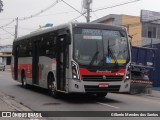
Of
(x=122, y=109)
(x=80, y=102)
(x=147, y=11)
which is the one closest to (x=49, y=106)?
(x=80, y=102)

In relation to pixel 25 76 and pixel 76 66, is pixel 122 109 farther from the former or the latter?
pixel 25 76

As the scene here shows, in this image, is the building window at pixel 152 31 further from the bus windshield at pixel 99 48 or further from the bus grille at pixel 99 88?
the bus grille at pixel 99 88

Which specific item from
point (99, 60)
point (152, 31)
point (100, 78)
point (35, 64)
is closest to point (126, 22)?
point (152, 31)

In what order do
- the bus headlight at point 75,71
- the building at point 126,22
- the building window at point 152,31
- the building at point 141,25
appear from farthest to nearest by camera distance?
1. the building window at point 152,31
2. the building at point 126,22
3. the building at point 141,25
4. the bus headlight at point 75,71

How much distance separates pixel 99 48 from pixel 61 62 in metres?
1.86

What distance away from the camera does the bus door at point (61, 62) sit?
16.1 meters

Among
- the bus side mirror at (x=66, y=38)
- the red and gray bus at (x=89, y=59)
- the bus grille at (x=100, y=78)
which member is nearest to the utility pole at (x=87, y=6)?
the red and gray bus at (x=89, y=59)

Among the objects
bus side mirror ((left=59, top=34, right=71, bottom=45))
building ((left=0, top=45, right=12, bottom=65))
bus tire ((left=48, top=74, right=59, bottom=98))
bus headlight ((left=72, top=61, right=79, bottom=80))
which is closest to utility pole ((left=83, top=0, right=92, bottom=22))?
bus tire ((left=48, top=74, right=59, bottom=98))

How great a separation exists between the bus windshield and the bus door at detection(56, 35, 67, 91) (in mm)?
848

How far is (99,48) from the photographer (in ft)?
51.6

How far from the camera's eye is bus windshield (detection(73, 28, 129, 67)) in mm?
15461

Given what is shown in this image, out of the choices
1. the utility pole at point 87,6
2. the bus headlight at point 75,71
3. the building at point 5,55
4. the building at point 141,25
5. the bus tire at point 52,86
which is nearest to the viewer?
the bus headlight at point 75,71

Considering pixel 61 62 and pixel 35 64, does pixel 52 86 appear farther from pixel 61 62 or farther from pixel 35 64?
pixel 35 64

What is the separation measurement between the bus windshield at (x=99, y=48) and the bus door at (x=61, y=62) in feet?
2.78
